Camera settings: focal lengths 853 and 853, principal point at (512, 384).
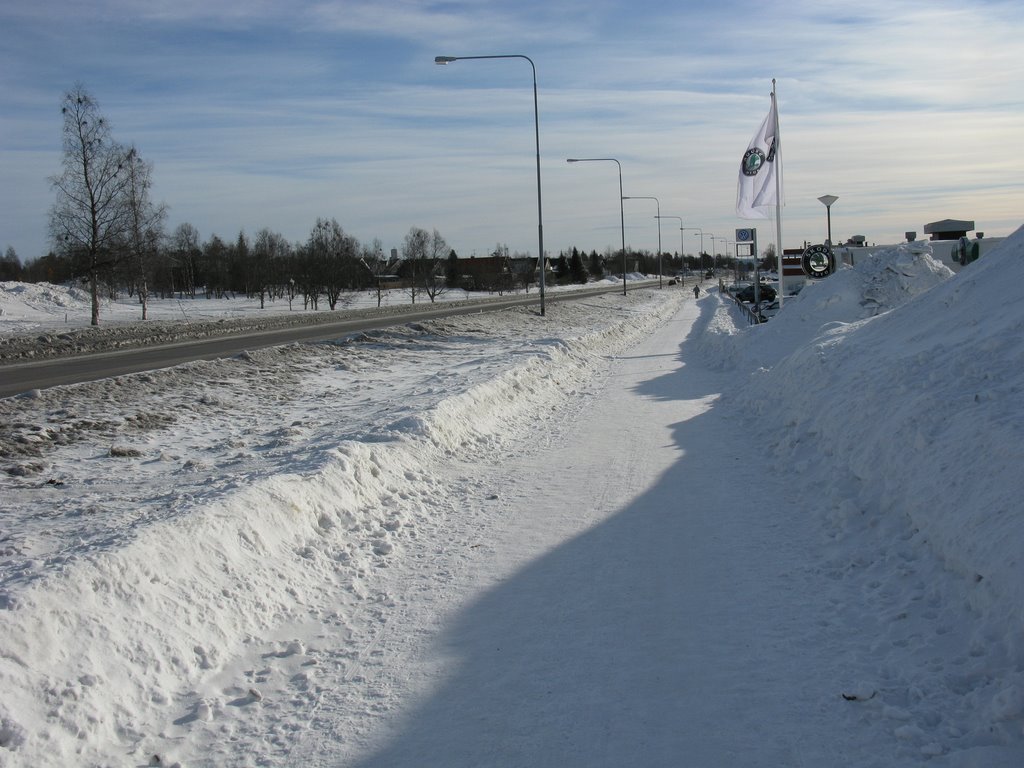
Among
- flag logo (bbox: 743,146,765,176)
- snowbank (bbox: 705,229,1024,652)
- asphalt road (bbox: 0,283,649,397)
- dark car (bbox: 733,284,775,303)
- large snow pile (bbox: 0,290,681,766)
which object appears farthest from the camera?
dark car (bbox: 733,284,775,303)

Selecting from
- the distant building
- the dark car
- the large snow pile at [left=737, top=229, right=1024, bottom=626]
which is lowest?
the large snow pile at [left=737, top=229, right=1024, bottom=626]

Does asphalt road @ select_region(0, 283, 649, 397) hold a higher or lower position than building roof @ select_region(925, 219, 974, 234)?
lower

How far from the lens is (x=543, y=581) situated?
6.25 m

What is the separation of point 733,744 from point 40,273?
445 feet

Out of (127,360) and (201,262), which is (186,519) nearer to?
(127,360)

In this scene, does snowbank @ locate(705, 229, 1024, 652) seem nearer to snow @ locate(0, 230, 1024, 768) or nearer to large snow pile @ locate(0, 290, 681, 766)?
snow @ locate(0, 230, 1024, 768)

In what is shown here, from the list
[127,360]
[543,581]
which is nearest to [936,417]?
[543,581]

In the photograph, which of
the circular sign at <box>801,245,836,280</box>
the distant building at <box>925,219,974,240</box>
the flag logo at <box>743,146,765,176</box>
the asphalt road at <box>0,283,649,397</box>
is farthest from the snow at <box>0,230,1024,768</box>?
the distant building at <box>925,219,974,240</box>

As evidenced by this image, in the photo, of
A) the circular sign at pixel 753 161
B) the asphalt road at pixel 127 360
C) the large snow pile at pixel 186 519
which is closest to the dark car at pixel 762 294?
the circular sign at pixel 753 161

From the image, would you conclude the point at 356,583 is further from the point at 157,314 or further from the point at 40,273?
the point at 40,273

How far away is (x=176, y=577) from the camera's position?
5496 millimetres

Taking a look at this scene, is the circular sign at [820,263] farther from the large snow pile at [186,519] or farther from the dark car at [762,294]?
the dark car at [762,294]

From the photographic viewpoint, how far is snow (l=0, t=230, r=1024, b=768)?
13.5ft

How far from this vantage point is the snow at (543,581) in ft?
13.5
